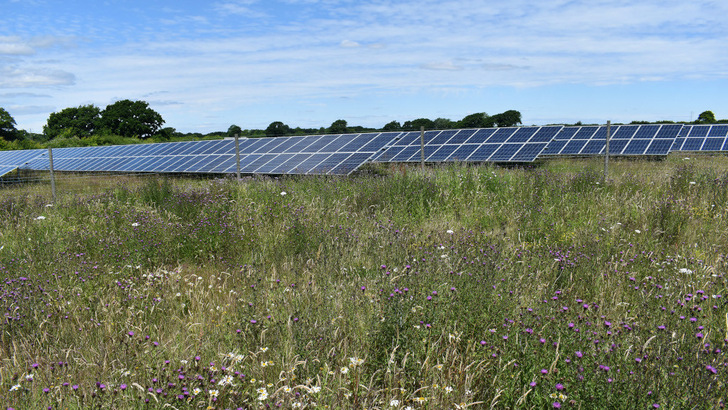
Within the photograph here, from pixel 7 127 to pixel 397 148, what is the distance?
53361 millimetres

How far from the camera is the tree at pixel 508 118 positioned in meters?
49.5

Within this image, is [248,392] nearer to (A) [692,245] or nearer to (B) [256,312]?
(B) [256,312]

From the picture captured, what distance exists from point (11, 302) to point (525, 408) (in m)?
4.36

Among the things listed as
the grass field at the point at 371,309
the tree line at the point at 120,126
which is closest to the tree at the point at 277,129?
the tree line at the point at 120,126

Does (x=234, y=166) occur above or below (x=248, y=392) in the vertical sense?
above

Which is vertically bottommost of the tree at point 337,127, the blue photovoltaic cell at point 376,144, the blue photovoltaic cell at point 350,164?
the blue photovoltaic cell at point 350,164

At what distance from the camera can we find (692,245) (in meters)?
6.01

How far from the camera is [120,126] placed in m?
55.9

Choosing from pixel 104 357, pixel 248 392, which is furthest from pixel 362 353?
pixel 104 357

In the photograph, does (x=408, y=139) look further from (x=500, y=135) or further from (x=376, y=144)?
(x=500, y=135)

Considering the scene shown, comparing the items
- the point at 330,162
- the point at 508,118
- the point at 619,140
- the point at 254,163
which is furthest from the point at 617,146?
the point at 508,118

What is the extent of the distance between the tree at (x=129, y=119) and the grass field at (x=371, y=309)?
53.6m

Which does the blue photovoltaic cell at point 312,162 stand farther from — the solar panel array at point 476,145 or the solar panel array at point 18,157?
the solar panel array at point 18,157

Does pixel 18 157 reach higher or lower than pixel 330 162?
higher
